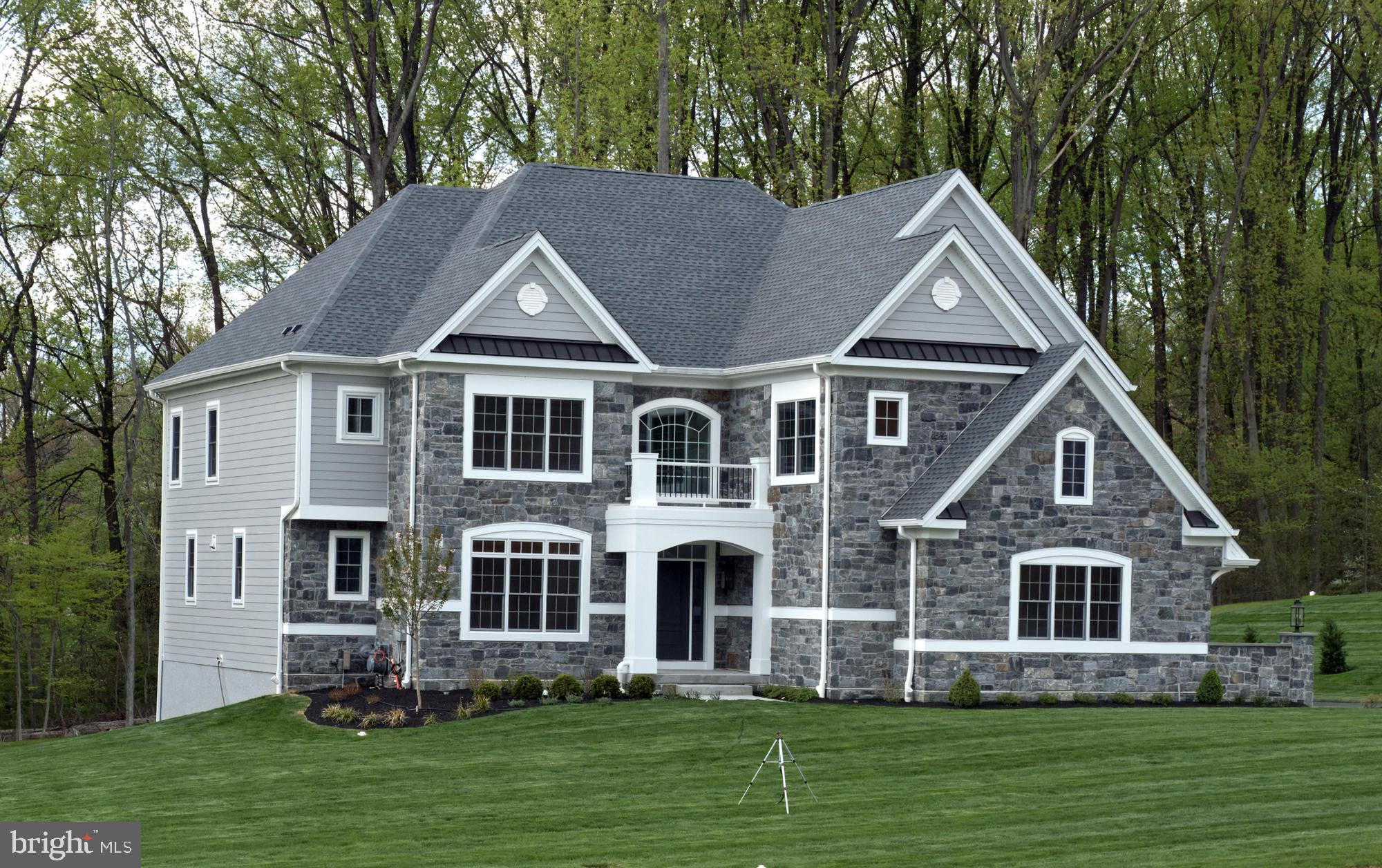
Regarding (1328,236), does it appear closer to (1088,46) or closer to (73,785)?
(1088,46)

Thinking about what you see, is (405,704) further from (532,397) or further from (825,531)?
(825,531)

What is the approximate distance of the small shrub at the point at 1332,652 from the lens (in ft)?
117

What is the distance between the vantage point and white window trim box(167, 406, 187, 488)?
35.8 meters

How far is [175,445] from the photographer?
119 ft

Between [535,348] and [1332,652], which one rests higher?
[535,348]

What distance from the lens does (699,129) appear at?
2007 inches

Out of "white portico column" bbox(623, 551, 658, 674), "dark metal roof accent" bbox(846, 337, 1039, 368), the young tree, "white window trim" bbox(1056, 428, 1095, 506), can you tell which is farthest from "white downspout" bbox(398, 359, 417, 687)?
"white window trim" bbox(1056, 428, 1095, 506)


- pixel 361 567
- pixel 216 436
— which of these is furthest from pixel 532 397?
pixel 216 436

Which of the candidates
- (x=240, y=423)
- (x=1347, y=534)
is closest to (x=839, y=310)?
(x=240, y=423)

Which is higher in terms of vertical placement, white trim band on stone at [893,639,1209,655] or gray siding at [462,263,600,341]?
gray siding at [462,263,600,341]

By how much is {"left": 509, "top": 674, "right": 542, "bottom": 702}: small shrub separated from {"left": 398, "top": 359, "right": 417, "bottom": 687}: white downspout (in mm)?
2269

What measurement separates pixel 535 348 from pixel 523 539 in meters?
3.11

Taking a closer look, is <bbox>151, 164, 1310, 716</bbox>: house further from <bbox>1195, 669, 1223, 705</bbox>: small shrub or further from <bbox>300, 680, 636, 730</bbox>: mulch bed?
<bbox>300, 680, 636, 730</bbox>: mulch bed

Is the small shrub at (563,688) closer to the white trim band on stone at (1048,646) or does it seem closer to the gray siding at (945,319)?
the white trim band on stone at (1048,646)
